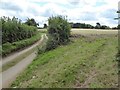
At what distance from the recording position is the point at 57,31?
96.3 feet

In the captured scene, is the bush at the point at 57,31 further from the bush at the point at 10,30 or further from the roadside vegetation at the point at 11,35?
the bush at the point at 10,30

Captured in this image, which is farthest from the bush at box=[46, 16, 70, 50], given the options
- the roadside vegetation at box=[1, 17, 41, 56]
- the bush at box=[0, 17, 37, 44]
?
the bush at box=[0, 17, 37, 44]

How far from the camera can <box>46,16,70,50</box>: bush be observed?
27272 millimetres

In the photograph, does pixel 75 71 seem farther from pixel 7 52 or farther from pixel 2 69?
pixel 7 52

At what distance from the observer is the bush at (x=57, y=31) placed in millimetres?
27272

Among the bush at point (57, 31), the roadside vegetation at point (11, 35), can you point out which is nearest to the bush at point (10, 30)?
the roadside vegetation at point (11, 35)

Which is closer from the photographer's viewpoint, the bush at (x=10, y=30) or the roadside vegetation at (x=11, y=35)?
the roadside vegetation at (x=11, y=35)

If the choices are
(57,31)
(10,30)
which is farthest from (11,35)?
(57,31)

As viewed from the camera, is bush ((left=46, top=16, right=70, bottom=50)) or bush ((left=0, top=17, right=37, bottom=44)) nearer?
bush ((left=46, top=16, right=70, bottom=50))

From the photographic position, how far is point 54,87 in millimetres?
10320

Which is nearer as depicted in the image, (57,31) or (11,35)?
(57,31)

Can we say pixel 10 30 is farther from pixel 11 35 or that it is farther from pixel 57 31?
pixel 57 31

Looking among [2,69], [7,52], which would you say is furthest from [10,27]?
[2,69]

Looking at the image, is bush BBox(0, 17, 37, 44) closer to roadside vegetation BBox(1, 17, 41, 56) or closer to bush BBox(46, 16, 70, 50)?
roadside vegetation BBox(1, 17, 41, 56)
